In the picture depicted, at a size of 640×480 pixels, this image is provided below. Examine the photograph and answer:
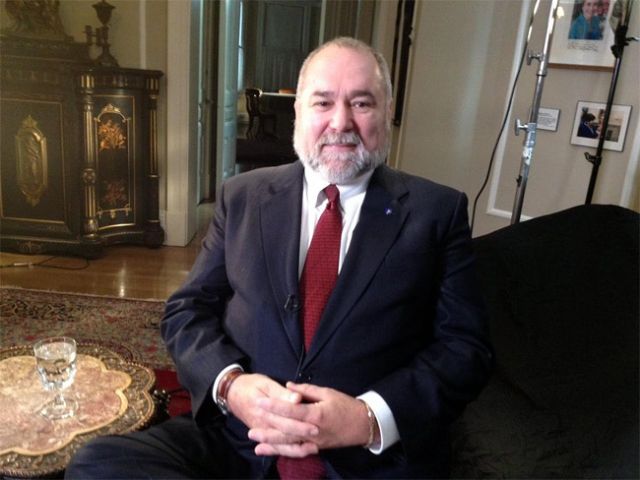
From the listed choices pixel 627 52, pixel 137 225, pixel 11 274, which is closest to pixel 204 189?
pixel 137 225

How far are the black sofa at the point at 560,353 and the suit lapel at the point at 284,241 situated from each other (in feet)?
1.67

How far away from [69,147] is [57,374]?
229 centimetres

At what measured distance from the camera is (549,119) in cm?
267

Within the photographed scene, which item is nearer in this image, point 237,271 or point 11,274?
point 237,271

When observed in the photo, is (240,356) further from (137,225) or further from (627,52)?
(137,225)

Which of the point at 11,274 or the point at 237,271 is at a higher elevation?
the point at 237,271

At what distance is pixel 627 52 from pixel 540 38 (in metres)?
0.44

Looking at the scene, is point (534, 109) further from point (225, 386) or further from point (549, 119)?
point (225, 386)

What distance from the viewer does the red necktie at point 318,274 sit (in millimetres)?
1099

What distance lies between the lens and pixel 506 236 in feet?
5.80

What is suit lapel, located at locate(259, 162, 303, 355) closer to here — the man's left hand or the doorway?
the man's left hand

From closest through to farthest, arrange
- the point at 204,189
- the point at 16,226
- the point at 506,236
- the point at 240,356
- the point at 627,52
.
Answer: the point at 240,356 < the point at 506,236 < the point at 627,52 < the point at 16,226 < the point at 204,189

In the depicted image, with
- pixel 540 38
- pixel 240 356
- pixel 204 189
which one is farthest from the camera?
pixel 204 189

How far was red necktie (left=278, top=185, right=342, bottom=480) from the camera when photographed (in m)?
1.10
